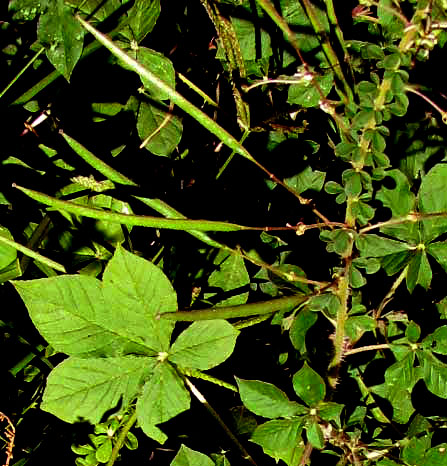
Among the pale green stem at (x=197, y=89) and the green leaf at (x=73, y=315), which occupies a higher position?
the pale green stem at (x=197, y=89)

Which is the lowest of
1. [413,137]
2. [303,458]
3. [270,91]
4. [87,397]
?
[303,458]

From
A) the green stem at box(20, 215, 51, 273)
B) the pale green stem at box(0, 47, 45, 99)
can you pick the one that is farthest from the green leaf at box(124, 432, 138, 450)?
the pale green stem at box(0, 47, 45, 99)

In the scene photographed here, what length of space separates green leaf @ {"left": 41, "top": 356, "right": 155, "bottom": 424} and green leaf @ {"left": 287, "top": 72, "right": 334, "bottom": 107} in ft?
1.97

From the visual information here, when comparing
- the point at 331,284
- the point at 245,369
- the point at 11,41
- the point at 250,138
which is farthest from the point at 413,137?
the point at 11,41

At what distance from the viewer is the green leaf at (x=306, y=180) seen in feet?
5.91

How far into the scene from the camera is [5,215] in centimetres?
190

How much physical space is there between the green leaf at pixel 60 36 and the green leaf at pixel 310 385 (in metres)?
0.74

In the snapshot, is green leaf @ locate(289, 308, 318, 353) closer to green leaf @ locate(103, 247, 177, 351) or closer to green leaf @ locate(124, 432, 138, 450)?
green leaf @ locate(103, 247, 177, 351)

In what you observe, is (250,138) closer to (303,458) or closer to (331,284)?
(331,284)

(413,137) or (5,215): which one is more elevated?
(413,137)

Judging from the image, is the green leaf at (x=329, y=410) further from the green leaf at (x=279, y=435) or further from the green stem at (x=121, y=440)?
the green stem at (x=121, y=440)

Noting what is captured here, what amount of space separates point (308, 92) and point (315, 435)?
679 millimetres

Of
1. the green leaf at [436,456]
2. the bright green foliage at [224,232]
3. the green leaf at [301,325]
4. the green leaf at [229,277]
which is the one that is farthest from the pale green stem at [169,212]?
the green leaf at [436,456]

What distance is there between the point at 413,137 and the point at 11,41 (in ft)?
2.94
